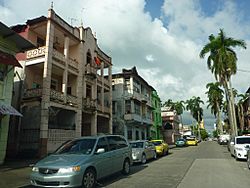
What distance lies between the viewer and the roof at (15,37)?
14.0 meters

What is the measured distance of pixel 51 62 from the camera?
64.7 ft

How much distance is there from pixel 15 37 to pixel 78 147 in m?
8.70

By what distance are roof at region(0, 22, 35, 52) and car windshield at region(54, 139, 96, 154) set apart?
7.84m

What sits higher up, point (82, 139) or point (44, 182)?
point (82, 139)

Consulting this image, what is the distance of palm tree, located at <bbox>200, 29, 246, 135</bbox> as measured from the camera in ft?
108


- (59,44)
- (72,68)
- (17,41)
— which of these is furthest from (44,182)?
(59,44)

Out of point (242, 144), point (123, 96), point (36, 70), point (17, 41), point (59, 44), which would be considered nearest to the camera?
point (17, 41)

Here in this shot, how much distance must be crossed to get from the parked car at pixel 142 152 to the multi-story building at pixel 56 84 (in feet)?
20.8

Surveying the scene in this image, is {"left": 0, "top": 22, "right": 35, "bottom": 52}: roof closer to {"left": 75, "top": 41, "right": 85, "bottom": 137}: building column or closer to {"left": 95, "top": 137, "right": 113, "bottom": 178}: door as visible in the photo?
{"left": 75, "top": 41, "right": 85, "bottom": 137}: building column

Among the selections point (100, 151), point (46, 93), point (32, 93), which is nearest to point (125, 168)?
point (100, 151)

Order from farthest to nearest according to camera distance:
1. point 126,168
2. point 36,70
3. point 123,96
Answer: point 123,96 → point 36,70 → point 126,168

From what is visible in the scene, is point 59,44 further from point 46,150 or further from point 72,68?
point 46,150

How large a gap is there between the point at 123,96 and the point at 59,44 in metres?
12.7

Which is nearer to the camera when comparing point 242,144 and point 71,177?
point 71,177
